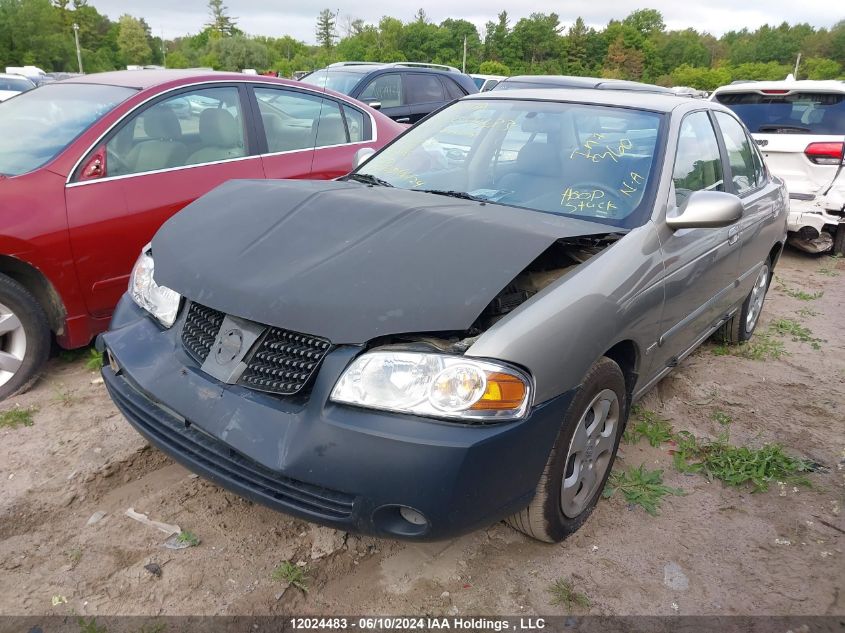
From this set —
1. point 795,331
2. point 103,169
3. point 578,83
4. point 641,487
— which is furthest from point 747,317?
point 578,83

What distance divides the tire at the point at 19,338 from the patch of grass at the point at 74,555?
1.41m

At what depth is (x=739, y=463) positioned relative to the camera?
3178mm

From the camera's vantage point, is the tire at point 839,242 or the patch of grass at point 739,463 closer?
the patch of grass at point 739,463

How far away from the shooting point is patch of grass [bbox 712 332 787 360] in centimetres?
461

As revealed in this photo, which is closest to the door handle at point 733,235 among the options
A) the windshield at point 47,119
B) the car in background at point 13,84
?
the windshield at point 47,119

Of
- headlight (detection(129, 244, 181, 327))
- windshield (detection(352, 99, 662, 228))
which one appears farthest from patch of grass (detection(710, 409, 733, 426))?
headlight (detection(129, 244, 181, 327))

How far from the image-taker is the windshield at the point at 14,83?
56.4ft

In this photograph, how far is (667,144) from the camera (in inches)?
120

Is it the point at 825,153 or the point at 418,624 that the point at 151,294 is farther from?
the point at 825,153

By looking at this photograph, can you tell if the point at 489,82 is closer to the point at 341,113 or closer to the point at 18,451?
the point at 341,113

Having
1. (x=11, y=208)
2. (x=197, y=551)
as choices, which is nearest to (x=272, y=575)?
(x=197, y=551)

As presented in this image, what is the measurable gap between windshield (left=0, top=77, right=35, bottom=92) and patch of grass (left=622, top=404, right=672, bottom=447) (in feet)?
62.1

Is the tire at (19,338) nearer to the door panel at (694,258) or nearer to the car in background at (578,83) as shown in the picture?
the door panel at (694,258)

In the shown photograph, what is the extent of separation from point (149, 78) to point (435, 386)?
3.36m
